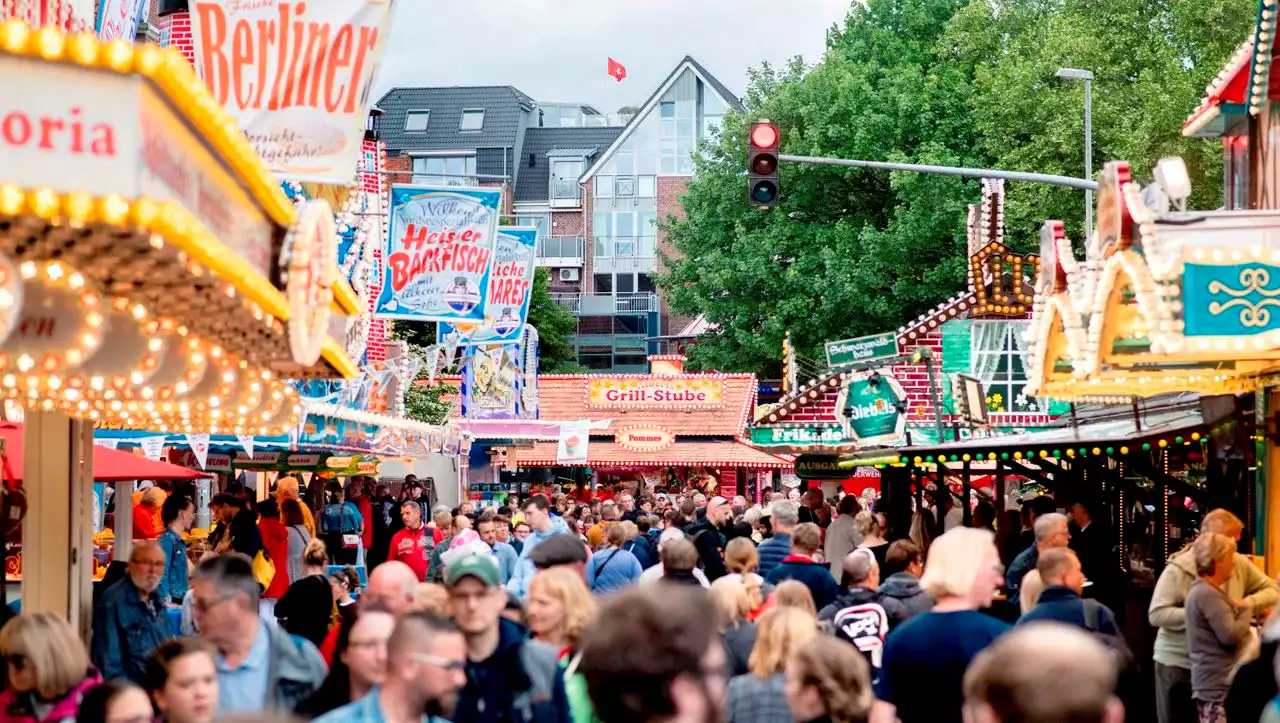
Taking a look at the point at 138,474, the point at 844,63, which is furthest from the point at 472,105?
the point at 138,474

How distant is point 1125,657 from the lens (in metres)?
9.48

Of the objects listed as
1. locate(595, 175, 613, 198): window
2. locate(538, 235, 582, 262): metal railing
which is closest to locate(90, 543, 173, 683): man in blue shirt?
locate(595, 175, 613, 198): window

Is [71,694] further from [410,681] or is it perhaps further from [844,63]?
[844,63]

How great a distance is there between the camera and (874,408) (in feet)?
85.9

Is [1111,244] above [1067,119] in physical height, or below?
below

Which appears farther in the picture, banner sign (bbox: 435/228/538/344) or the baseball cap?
banner sign (bbox: 435/228/538/344)

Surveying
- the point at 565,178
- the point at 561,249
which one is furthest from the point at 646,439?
the point at 565,178

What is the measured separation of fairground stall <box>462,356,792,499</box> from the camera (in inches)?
1994

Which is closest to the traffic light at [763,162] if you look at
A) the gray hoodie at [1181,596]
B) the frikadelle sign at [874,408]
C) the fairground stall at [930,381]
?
the gray hoodie at [1181,596]

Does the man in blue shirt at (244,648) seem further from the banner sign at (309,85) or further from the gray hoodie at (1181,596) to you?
the gray hoodie at (1181,596)

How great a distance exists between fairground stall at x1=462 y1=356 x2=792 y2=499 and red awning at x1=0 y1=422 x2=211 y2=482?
3392 centimetres

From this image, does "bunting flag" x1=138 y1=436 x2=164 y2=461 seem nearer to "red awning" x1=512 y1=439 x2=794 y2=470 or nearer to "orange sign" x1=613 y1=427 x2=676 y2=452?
"red awning" x1=512 y1=439 x2=794 y2=470

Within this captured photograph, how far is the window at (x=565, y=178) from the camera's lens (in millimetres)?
81375

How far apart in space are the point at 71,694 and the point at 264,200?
216 cm
